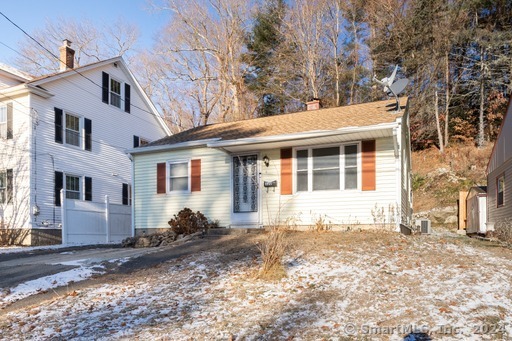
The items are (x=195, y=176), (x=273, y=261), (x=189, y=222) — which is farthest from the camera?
(x=195, y=176)

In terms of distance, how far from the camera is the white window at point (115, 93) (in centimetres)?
1881

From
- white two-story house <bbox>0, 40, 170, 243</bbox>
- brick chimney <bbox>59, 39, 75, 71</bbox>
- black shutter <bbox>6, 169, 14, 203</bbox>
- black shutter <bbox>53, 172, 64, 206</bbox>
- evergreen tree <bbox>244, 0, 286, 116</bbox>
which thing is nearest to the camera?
white two-story house <bbox>0, 40, 170, 243</bbox>

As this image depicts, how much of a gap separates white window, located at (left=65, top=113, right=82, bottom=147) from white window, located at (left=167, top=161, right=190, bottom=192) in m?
6.18

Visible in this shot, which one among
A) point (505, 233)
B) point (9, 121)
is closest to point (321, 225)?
point (505, 233)

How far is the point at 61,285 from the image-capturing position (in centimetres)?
614

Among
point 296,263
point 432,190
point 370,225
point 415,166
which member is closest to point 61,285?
point 296,263

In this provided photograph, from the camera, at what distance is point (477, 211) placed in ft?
51.9

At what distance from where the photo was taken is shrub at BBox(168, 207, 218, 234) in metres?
11.5

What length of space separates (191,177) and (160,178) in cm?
114

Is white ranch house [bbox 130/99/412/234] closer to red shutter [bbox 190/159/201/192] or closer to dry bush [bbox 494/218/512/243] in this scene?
red shutter [bbox 190/159/201/192]

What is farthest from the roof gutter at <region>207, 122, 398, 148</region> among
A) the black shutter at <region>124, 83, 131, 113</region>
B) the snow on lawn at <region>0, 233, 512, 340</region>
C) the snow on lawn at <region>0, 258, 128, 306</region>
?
the black shutter at <region>124, 83, 131, 113</region>

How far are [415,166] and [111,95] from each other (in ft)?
56.1

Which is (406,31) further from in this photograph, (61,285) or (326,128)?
(61,285)

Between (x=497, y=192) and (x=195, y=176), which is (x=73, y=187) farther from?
(x=497, y=192)
